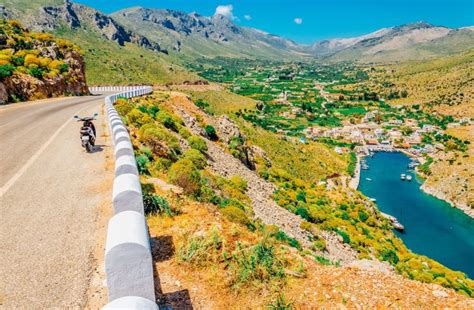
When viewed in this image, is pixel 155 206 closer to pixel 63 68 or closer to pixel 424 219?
pixel 63 68

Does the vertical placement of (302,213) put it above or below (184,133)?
below

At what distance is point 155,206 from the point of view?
8508 millimetres

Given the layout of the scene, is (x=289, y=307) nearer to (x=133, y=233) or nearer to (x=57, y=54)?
(x=133, y=233)

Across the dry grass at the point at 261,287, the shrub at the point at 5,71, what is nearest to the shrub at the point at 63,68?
the shrub at the point at 5,71

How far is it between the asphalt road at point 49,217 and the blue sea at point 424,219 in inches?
2623

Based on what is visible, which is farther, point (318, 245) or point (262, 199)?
point (262, 199)

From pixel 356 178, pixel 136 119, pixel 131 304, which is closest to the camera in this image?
pixel 131 304

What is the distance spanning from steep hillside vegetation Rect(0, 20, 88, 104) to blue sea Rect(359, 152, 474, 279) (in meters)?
64.9

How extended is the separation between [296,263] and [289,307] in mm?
Answer: 1811

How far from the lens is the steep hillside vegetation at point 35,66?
27891mm

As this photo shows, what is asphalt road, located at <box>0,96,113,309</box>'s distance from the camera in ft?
16.6

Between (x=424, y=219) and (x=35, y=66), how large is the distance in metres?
80.1

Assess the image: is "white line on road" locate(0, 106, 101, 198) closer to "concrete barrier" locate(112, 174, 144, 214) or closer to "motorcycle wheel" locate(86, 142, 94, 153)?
"motorcycle wheel" locate(86, 142, 94, 153)

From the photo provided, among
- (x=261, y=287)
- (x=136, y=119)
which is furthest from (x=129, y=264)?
(x=136, y=119)
